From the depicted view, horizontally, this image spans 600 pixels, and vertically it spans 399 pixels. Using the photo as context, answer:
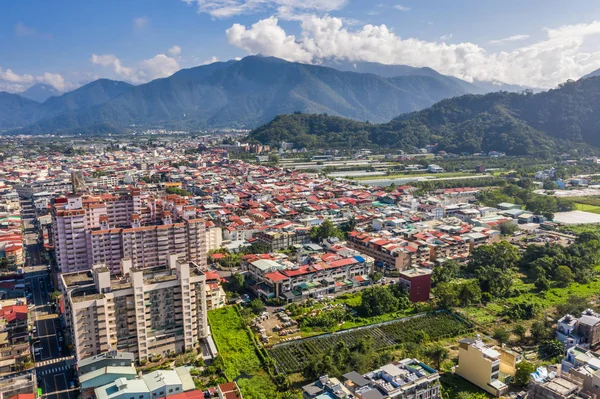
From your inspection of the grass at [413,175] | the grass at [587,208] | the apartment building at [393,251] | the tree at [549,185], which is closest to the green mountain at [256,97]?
the grass at [413,175]

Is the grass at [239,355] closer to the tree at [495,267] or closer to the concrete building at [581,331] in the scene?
the concrete building at [581,331]

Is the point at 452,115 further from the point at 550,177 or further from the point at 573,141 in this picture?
the point at 550,177

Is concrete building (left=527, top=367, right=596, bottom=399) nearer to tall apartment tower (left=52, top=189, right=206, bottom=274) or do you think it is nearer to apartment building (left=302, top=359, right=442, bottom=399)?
apartment building (left=302, top=359, right=442, bottom=399)

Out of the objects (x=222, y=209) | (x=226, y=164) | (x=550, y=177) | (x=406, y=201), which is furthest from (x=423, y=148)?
(x=222, y=209)

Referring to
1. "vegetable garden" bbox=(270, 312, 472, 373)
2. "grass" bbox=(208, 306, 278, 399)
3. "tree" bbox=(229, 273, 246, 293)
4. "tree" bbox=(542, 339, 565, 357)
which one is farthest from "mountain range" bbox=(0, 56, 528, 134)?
"tree" bbox=(542, 339, 565, 357)

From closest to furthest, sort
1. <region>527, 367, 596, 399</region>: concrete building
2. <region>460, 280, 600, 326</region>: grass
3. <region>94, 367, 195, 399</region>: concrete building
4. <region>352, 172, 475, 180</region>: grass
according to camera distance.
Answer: <region>527, 367, 596, 399</region>: concrete building < <region>94, 367, 195, 399</region>: concrete building < <region>460, 280, 600, 326</region>: grass < <region>352, 172, 475, 180</region>: grass
